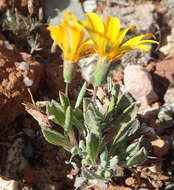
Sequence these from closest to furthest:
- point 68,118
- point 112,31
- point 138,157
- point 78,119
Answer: point 112,31 → point 68,118 → point 138,157 → point 78,119

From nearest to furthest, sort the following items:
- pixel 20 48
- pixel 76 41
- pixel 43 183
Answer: pixel 76 41
pixel 43 183
pixel 20 48

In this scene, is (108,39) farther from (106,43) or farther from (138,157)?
(138,157)

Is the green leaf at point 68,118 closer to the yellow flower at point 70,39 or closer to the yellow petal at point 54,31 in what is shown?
the yellow flower at point 70,39

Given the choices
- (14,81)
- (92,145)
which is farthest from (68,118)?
(14,81)

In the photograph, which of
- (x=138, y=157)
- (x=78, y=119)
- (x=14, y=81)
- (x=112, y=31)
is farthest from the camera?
(x=14, y=81)

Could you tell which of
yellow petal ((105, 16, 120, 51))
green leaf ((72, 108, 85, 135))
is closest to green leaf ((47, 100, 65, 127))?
green leaf ((72, 108, 85, 135))

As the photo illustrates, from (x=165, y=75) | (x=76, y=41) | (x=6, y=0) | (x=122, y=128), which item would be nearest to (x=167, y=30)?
(x=165, y=75)

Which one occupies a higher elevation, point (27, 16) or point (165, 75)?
point (27, 16)

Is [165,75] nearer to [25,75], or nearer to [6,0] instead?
[25,75]
